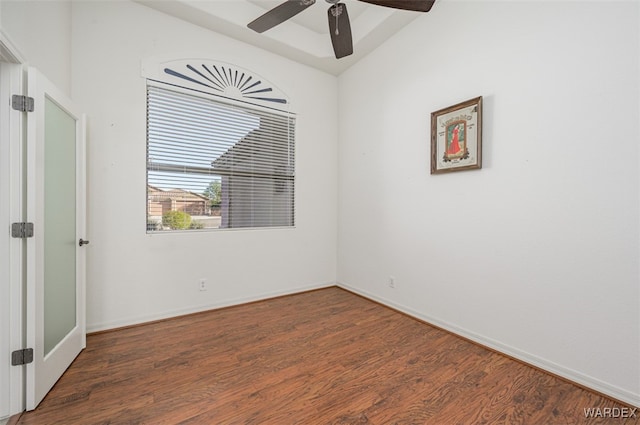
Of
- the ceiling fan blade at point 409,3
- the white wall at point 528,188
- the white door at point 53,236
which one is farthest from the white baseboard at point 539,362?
the white door at point 53,236

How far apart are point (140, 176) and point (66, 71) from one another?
0.99 metres

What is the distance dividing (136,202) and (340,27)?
2508 mm

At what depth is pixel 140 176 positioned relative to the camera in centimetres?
264

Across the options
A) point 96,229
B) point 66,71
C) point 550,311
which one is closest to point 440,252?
point 550,311

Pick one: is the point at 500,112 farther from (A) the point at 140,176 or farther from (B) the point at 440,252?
(A) the point at 140,176

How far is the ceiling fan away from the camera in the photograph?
193 centimetres

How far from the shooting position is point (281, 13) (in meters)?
2.16

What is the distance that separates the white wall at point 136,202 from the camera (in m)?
2.44

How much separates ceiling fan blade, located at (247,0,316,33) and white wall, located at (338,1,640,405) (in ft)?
4.72

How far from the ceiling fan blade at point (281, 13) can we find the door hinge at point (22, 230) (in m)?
2.18

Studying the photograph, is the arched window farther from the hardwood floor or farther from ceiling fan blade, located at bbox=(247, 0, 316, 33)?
the hardwood floor

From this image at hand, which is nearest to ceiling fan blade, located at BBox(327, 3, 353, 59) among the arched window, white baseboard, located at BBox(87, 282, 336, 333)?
the arched window

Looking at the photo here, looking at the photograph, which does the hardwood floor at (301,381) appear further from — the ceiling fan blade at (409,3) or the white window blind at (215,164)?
the ceiling fan blade at (409,3)

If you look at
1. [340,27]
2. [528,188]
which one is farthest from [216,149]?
[528,188]
